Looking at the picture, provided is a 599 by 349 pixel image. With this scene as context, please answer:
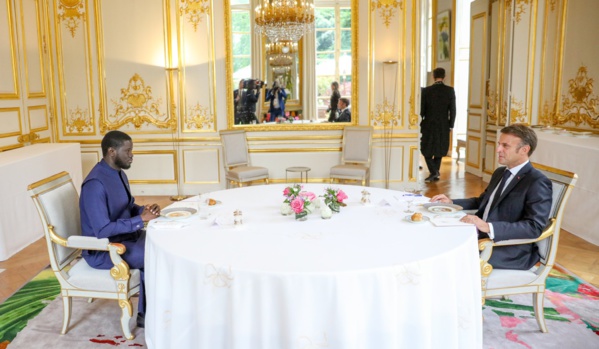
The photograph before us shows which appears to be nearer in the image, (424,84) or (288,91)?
(288,91)

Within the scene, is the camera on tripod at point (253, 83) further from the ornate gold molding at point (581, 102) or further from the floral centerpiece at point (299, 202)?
the floral centerpiece at point (299, 202)

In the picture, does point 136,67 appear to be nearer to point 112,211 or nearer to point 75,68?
point 75,68

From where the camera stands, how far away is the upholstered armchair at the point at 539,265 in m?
2.80

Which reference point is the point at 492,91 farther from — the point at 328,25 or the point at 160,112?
the point at 160,112

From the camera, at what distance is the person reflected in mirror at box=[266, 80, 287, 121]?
268 inches

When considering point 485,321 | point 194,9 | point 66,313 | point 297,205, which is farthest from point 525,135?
point 194,9

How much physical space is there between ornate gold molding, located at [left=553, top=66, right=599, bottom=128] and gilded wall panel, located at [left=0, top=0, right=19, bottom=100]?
21.4ft

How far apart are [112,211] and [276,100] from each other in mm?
4049

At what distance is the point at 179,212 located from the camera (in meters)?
2.96

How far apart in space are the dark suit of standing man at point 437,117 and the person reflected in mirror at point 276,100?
2.44 metres

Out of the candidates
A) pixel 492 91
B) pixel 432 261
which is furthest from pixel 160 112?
pixel 432 261

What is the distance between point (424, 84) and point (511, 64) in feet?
14.5

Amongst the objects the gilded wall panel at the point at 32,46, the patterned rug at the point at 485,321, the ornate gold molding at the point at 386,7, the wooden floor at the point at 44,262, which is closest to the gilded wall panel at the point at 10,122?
the gilded wall panel at the point at 32,46

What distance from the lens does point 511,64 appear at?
21.9ft
